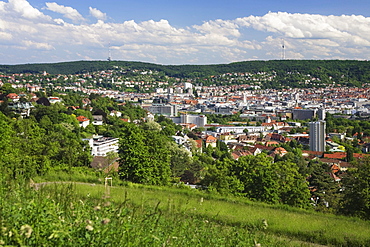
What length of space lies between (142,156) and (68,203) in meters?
10.6

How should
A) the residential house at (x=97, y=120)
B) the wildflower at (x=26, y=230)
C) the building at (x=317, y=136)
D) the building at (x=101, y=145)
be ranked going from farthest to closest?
the building at (x=317, y=136), the residential house at (x=97, y=120), the building at (x=101, y=145), the wildflower at (x=26, y=230)

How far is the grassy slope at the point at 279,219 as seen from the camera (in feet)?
20.4

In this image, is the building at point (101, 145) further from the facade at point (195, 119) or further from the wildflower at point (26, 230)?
the facade at point (195, 119)

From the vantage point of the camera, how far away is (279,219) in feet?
23.9

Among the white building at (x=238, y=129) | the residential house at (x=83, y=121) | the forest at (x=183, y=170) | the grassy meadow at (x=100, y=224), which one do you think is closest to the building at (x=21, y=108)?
the residential house at (x=83, y=121)

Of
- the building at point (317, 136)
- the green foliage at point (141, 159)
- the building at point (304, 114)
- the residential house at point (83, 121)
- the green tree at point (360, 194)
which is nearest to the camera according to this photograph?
the green tree at point (360, 194)

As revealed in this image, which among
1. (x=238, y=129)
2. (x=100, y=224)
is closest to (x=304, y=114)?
(x=238, y=129)

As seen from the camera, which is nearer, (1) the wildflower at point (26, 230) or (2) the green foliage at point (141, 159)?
(1) the wildflower at point (26, 230)

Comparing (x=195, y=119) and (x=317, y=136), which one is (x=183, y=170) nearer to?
(x=317, y=136)

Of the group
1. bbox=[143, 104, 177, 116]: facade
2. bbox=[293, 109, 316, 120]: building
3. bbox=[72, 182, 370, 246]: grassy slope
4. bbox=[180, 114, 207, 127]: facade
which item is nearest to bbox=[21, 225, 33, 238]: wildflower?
bbox=[72, 182, 370, 246]: grassy slope

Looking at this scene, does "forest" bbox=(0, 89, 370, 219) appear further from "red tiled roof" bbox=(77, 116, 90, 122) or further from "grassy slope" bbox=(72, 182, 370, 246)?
"red tiled roof" bbox=(77, 116, 90, 122)

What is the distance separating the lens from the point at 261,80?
195m

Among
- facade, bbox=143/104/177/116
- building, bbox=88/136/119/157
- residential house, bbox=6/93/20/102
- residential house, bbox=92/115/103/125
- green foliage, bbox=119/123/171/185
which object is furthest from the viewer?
facade, bbox=143/104/177/116

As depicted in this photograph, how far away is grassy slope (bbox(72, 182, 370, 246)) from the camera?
6.23 meters
